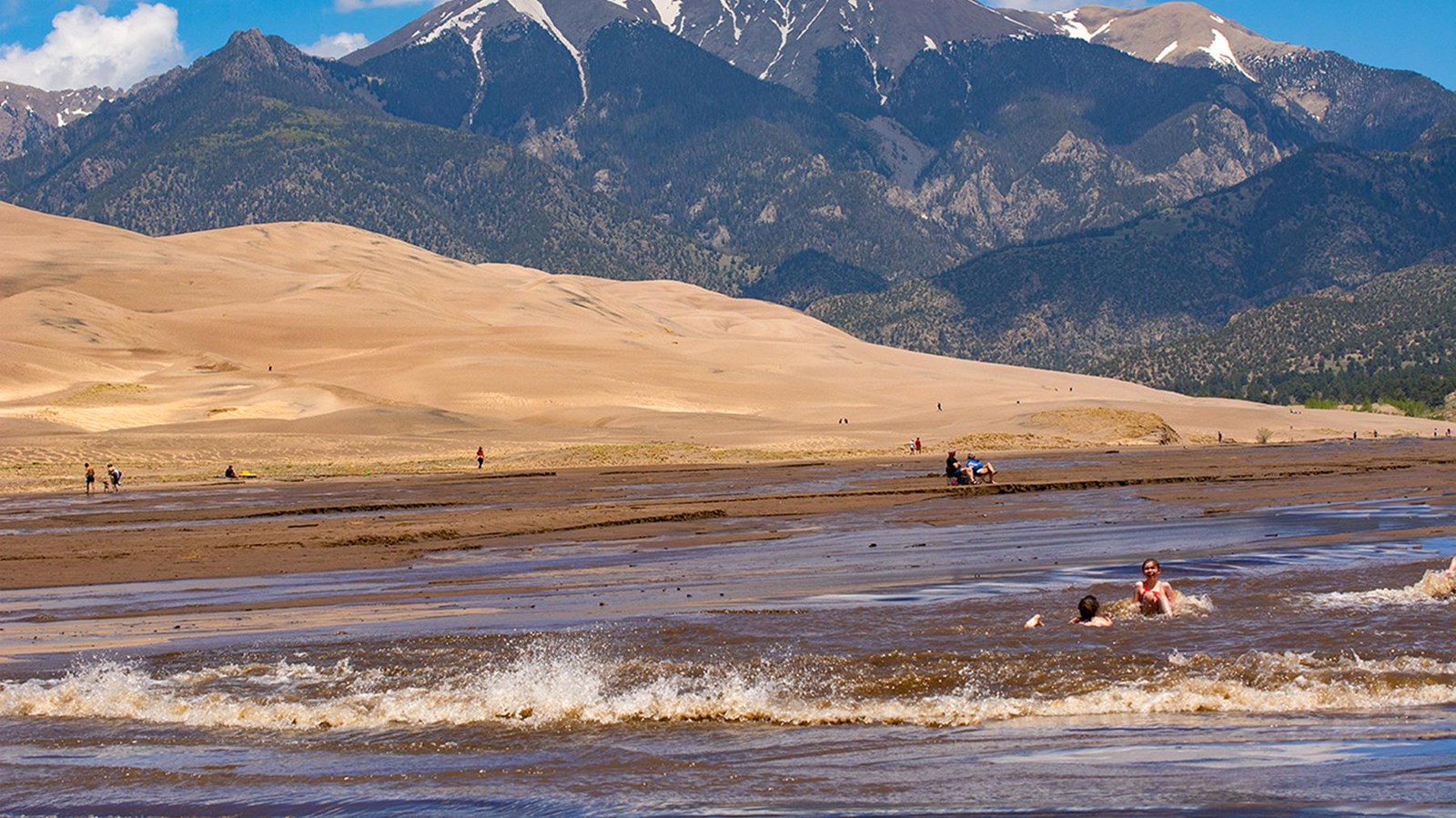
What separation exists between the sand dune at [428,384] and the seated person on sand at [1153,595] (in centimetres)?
5697

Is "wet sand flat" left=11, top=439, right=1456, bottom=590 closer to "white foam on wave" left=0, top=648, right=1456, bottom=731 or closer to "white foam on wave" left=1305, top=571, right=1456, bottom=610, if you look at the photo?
"white foam on wave" left=0, top=648, right=1456, bottom=731

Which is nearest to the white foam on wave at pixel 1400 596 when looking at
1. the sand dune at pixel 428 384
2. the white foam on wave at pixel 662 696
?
the white foam on wave at pixel 662 696

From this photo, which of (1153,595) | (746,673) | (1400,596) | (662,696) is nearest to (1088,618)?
(1153,595)

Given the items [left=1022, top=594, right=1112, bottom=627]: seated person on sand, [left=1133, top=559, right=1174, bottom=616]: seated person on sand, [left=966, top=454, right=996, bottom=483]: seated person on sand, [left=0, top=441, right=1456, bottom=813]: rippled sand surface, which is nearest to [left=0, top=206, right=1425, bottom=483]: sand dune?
[left=966, top=454, right=996, bottom=483]: seated person on sand

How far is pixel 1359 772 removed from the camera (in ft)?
41.4

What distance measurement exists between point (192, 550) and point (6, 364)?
82.6m

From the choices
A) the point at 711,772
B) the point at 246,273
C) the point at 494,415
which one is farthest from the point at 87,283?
the point at 711,772

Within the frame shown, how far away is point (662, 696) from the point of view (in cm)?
1706

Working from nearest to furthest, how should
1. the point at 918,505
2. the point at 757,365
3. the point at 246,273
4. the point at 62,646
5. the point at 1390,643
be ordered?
the point at 1390,643
the point at 62,646
the point at 918,505
the point at 757,365
the point at 246,273

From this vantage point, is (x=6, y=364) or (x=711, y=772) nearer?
(x=711, y=772)

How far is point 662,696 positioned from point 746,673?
4.28ft

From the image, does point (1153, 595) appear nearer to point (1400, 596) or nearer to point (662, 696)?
point (1400, 596)

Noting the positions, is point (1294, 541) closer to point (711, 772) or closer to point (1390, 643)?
point (1390, 643)

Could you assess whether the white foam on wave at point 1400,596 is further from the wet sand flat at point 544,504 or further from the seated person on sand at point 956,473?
the seated person on sand at point 956,473
